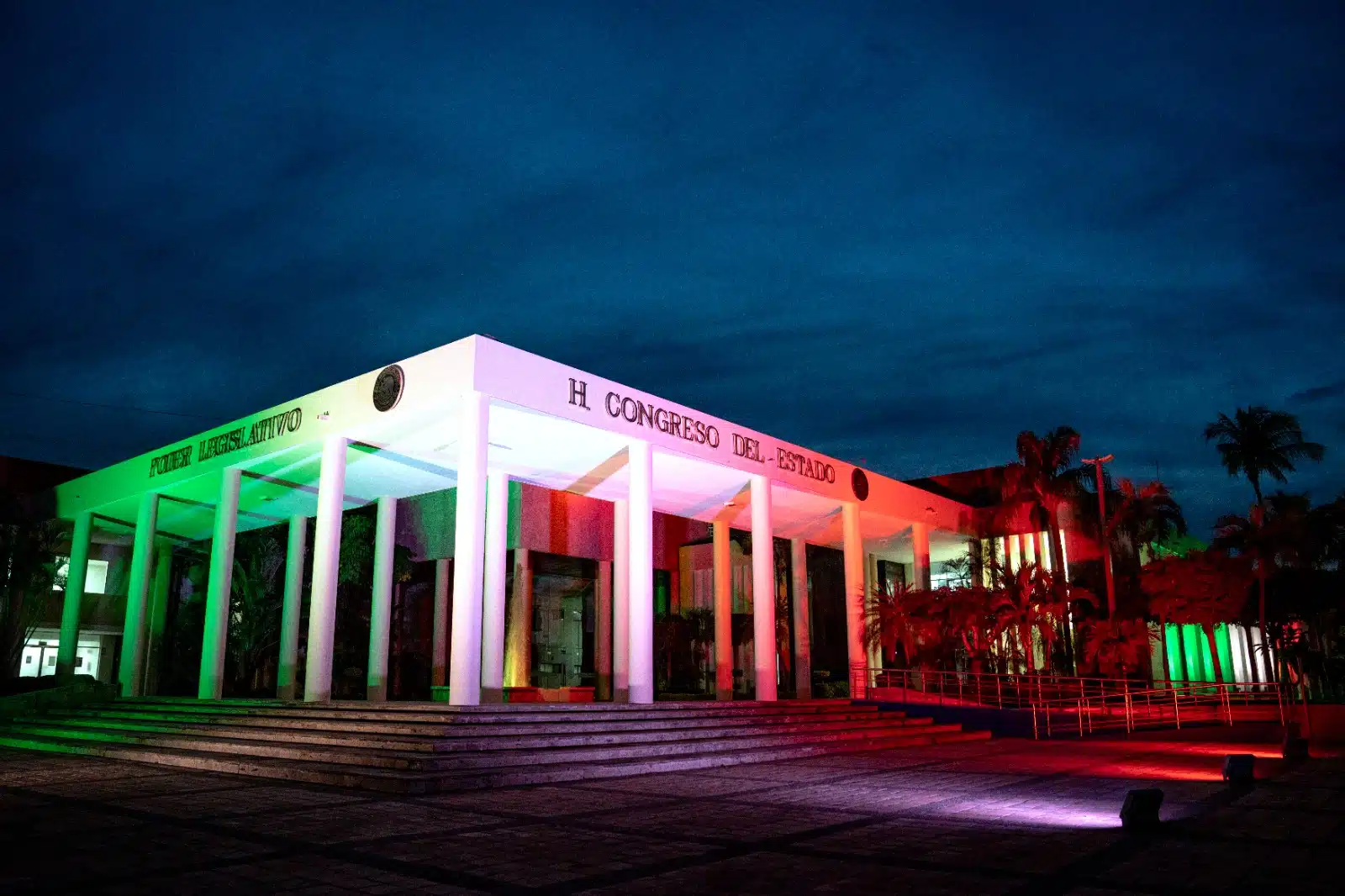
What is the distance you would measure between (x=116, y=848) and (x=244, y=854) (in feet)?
3.10

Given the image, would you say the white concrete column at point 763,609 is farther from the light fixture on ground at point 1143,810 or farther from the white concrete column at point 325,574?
the light fixture on ground at point 1143,810

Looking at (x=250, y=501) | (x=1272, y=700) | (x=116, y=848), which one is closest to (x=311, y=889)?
(x=116, y=848)

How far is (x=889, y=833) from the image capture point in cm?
704

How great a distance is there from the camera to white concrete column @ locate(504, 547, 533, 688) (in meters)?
24.7

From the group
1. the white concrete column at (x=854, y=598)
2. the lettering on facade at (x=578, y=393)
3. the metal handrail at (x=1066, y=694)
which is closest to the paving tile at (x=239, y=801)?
the lettering on facade at (x=578, y=393)

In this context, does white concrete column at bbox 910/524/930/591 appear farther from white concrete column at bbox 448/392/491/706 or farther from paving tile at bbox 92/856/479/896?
paving tile at bbox 92/856/479/896

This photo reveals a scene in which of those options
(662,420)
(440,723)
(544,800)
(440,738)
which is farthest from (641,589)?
(544,800)

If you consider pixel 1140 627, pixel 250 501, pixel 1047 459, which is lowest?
pixel 1140 627

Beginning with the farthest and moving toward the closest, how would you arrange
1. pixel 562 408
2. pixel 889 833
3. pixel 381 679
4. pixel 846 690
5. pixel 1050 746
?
pixel 846 690, pixel 381 679, pixel 1050 746, pixel 562 408, pixel 889 833

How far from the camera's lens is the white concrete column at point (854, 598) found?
2327 cm

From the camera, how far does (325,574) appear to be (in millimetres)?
16562

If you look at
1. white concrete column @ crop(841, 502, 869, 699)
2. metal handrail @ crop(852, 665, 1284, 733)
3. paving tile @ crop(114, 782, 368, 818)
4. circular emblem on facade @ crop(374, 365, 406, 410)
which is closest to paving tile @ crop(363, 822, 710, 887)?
paving tile @ crop(114, 782, 368, 818)

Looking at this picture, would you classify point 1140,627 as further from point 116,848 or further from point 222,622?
point 116,848

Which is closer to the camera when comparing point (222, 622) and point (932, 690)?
point (222, 622)
